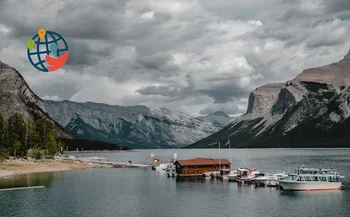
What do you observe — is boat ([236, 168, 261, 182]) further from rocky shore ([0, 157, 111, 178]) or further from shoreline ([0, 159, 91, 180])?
rocky shore ([0, 157, 111, 178])

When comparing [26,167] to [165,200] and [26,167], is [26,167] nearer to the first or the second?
[26,167]

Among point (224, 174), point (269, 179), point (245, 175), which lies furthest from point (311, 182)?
point (224, 174)

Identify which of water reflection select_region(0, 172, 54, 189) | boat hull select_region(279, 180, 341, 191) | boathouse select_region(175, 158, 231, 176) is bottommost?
boat hull select_region(279, 180, 341, 191)

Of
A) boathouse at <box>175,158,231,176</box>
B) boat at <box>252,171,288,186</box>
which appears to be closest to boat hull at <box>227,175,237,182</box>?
boat at <box>252,171,288,186</box>

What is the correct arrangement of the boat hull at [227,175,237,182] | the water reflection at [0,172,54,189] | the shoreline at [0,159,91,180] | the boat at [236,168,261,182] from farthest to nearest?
the shoreline at [0,159,91,180]
the boat hull at [227,175,237,182]
the boat at [236,168,261,182]
the water reflection at [0,172,54,189]

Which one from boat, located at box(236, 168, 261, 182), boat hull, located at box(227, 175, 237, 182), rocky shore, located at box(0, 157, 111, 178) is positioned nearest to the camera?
boat, located at box(236, 168, 261, 182)

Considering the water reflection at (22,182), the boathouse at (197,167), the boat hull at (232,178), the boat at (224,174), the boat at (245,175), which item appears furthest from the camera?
the boathouse at (197,167)

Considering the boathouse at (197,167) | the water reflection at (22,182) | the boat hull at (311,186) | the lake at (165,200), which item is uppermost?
the boathouse at (197,167)

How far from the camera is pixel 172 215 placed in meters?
77.2

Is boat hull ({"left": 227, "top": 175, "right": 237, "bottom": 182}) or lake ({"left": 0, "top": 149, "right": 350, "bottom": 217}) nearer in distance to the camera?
lake ({"left": 0, "top": 149, "right": 350, "bottom": 217})

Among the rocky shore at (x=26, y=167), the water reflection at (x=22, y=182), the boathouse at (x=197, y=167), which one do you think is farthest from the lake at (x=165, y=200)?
the boathouse at (x=197, y=167)

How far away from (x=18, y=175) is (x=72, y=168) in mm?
43787

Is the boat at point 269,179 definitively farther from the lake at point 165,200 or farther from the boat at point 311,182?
the boat at point 311,182

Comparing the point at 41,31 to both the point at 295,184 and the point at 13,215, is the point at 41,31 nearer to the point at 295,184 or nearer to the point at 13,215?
the point at 13,215
